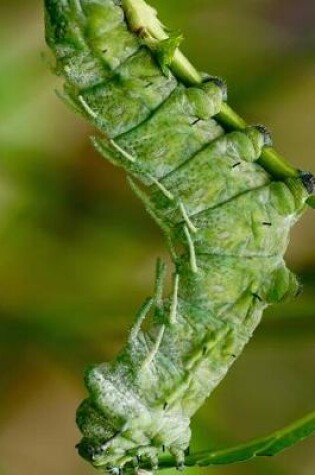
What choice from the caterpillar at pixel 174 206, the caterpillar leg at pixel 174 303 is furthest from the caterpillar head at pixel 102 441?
the caterpillar leg at pixel 174 303

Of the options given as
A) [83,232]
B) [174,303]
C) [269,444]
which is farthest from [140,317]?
[83,232]

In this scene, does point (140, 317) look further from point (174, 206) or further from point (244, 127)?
point (244, 127)

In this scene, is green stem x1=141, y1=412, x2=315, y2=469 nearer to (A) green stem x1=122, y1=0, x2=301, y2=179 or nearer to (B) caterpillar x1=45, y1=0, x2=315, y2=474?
(B) caterpillar x1=45, y1=0, x2=315, y2=474

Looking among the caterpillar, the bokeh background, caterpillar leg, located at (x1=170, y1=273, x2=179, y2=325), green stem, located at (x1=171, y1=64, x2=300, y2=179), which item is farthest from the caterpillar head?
the bokeh background

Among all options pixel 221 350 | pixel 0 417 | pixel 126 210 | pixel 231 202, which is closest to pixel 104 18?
pixel 231 202

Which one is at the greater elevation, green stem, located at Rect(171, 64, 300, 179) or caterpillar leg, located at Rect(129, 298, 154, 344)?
green stem, located at Rect(171, 64, 300, 179)

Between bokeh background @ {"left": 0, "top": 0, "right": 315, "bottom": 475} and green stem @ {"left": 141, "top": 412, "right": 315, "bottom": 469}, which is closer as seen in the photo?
green stem @ {"left": 141, "top": 412, "right": 315, "bottom": 469}

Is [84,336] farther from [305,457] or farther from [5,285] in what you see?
[305,457]
